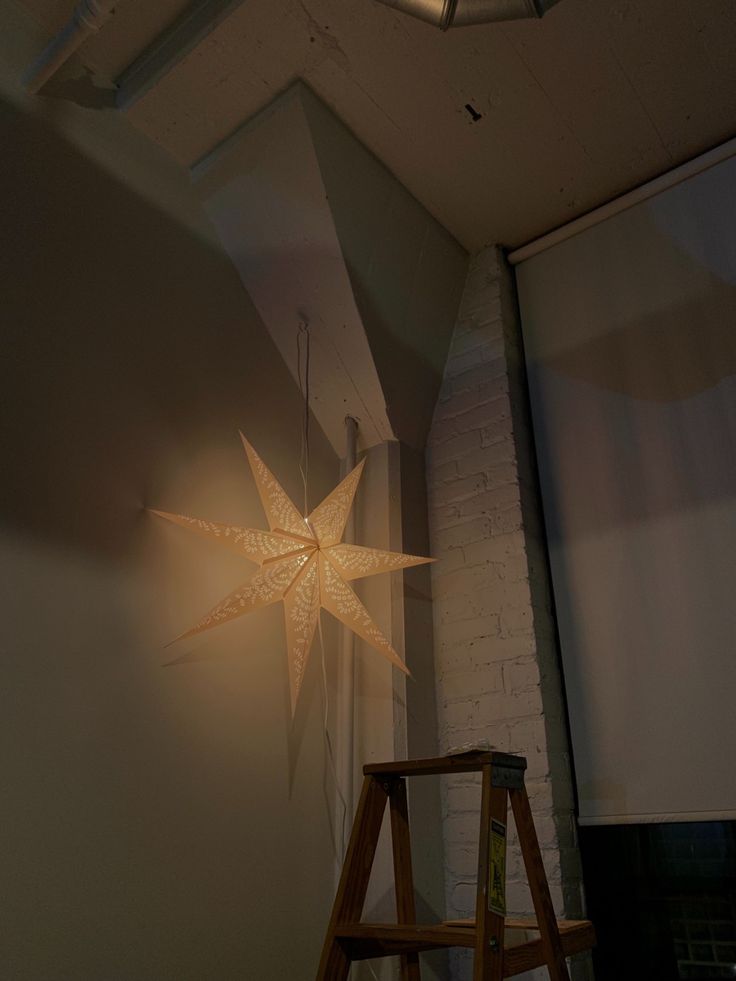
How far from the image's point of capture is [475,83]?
2.04 meters

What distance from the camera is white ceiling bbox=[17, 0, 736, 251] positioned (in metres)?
1.88

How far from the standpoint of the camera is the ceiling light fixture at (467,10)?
1.52 metres

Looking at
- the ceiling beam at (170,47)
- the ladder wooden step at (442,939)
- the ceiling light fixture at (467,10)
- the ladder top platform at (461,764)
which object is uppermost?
the ceiling beam at (170,47)

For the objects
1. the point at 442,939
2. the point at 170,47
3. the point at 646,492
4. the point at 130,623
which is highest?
the point at 170,47

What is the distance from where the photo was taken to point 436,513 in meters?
2.33

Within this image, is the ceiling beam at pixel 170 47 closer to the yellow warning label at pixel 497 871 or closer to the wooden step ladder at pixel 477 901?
the wooden step ladder at pixel 477 901

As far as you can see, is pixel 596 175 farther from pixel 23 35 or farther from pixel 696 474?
pixel 23 35

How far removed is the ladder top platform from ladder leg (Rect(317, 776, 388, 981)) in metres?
0.08

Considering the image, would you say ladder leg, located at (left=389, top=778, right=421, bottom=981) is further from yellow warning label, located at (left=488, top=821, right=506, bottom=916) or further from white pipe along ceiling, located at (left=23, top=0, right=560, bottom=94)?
white pipe along ceiling, located at (left=23, top=0, right=560, bottom=94)

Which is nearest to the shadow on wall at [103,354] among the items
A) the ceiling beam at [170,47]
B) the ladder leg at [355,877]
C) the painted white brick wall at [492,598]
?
the ceiling beam at [170,47]

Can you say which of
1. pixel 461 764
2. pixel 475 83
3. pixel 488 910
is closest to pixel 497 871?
pixel 488 910

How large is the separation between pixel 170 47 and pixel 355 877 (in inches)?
81.5

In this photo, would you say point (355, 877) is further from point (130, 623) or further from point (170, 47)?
point (170, 47)

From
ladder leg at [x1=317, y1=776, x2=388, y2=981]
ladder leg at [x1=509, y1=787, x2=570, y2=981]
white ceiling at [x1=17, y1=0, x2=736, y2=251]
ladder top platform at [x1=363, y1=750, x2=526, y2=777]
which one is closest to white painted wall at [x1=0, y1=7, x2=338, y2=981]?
white ceiling at [x1=17, y1=0, x2=736, y2=251]
